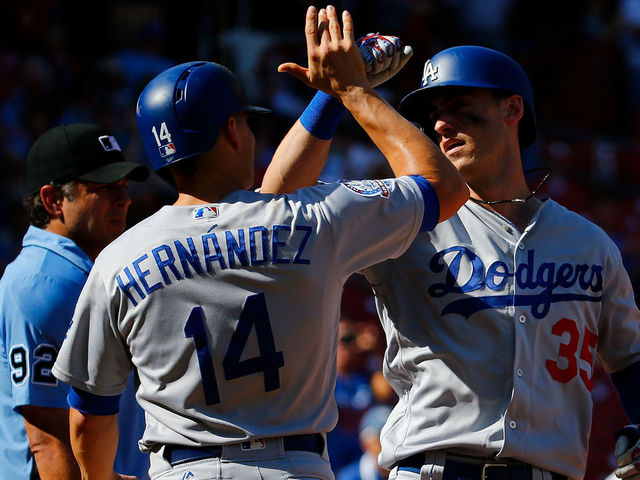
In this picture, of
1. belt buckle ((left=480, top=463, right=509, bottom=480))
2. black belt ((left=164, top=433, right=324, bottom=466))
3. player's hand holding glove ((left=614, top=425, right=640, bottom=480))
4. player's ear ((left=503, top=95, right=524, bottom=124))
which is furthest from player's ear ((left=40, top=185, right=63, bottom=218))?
player's hand holding glove ((left=614, top=425, right=640, bottom=480))

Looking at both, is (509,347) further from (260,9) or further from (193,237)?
(260,9)

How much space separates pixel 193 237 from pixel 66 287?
106 centimetres

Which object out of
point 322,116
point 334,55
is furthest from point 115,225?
point 334,55

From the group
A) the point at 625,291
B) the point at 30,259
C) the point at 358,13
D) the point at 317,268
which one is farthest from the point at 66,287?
the point at 358,13

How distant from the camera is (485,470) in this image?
3.12 m

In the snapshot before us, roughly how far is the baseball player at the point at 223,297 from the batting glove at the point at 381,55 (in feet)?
1.09

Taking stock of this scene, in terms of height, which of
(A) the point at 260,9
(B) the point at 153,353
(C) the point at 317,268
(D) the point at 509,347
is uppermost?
(C) the point at 317,268

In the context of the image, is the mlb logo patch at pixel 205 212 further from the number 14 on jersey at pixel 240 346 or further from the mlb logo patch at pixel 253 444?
the mlb logo patch at pixel 253 444

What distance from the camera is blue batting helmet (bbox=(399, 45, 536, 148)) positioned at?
348 cm

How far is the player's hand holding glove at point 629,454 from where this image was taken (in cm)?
325

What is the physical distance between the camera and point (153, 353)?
106 inches

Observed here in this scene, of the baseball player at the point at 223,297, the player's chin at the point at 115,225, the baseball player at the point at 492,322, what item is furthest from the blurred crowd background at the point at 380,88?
the baseball player at the point at 223,297

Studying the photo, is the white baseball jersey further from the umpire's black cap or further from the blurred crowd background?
the blurred crowd background

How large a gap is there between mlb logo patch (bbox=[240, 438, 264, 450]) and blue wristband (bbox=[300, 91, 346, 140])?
1.17 m
